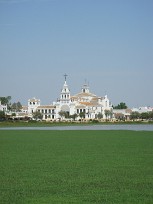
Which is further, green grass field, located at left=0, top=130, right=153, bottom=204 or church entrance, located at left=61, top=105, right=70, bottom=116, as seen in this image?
church entrance, located at left=61, top=105, right=70, bottom=116

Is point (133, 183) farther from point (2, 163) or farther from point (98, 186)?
point (2, 163)

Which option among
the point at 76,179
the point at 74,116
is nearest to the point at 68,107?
the point at 74,116

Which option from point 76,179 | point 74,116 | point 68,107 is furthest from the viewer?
point 68,107

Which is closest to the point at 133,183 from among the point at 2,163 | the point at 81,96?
the point at 2,163

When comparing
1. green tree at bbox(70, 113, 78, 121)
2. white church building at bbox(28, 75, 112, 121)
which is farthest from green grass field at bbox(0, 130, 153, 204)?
white church building at bbox(28, 75, 112, 121)

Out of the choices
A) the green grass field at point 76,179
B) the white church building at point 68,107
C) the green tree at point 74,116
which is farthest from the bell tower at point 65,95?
the green grass field at point 76,179

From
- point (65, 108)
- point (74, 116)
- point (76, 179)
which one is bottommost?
point (76, 179)

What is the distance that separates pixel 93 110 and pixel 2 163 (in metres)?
150

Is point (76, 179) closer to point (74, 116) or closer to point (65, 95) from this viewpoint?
point (74, 116)

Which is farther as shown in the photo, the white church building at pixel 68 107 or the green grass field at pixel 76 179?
the white church building at pixel 68 107

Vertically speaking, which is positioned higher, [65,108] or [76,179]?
[65,108]

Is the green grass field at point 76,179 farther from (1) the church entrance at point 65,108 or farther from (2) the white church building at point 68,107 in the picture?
(1) the church entrance at point 65,108

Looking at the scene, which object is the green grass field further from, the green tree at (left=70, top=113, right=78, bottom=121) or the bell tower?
the bell tower

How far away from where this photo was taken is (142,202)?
534 inches
